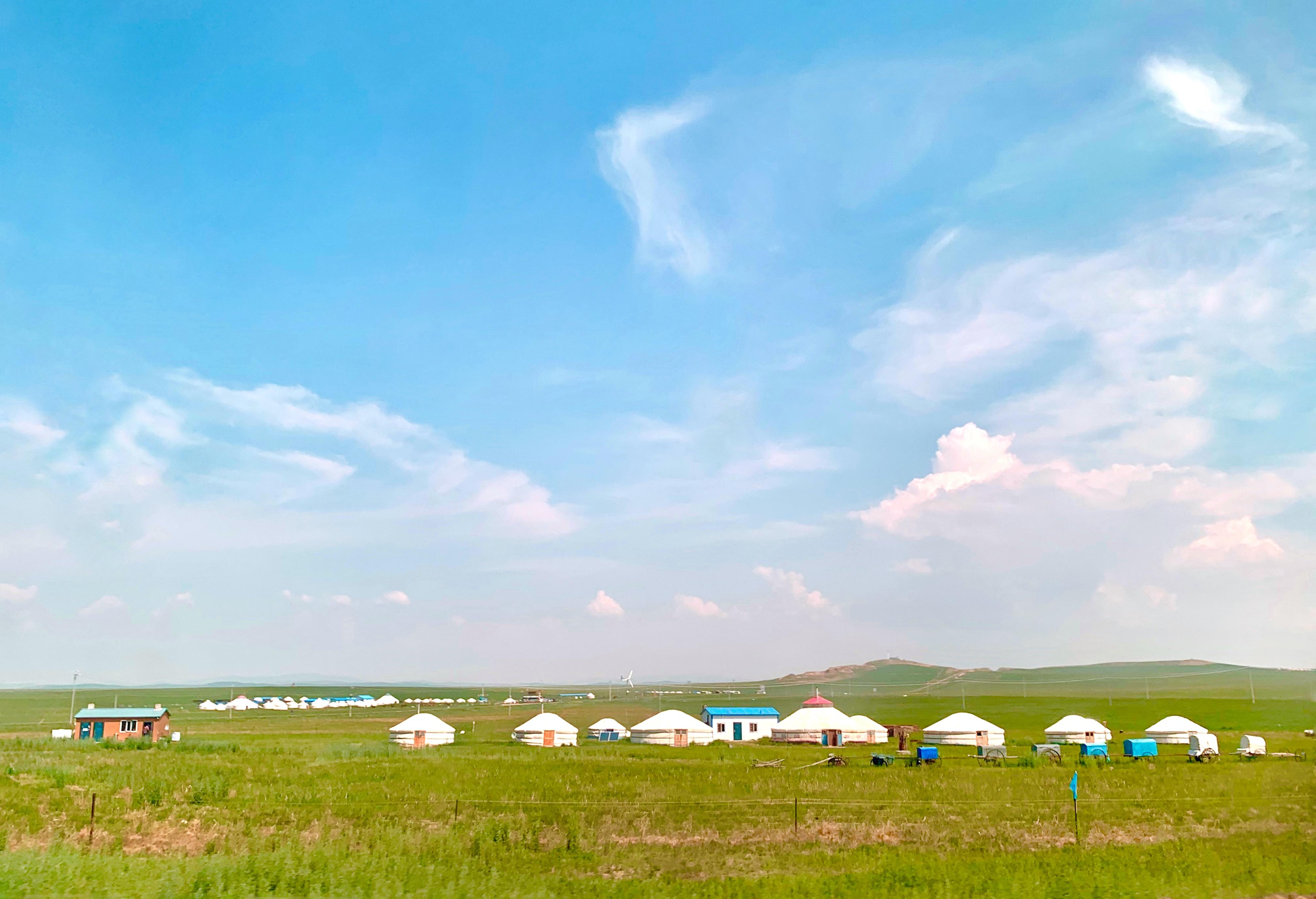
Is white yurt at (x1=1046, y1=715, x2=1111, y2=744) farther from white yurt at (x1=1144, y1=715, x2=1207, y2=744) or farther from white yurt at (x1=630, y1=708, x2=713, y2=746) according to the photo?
white yurt at (x1=630, y1=708, x2=713, y2=746)

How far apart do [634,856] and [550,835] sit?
316 centimetres

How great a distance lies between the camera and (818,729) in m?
78.8

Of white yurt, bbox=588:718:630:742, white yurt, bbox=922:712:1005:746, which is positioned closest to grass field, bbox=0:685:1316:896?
white yurt, bbox=922:712:1005:746

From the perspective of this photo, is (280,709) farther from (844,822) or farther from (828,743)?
(844,822)

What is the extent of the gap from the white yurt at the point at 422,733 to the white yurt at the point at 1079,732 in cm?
5000

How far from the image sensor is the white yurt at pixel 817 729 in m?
77.8

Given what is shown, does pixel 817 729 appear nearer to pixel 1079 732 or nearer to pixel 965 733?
pixel 965 733

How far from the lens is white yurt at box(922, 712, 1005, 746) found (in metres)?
75.4

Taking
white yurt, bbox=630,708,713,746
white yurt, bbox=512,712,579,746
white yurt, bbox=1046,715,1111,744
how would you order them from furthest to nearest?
white yurt, bbox=1046,715,1111,744, white yurt, bbox=630,708,713,746, white yurt, bbox=512,712,579,746

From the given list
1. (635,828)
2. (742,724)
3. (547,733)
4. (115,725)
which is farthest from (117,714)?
(635,828)

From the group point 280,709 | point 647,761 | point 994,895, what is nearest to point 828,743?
point 647,761

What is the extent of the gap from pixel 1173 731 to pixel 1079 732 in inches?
339

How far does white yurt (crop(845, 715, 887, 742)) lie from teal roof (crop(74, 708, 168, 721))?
190 ft

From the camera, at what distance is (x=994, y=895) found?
18641 millimetres
